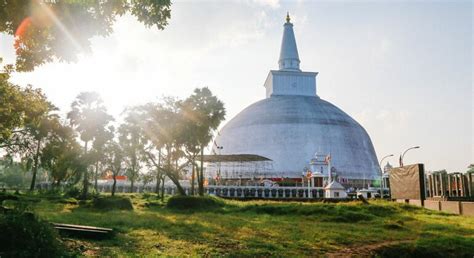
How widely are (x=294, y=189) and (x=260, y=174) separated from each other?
9.24m

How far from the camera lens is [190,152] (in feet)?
128

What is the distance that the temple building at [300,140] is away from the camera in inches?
2616

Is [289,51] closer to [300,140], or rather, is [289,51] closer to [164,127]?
A: [300,140]

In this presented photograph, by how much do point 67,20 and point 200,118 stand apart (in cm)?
2652

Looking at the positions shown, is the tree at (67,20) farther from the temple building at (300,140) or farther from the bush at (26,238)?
the temple building at (300,140)

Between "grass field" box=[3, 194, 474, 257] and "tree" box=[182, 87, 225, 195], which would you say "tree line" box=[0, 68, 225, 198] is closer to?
"tree" box=[182, 87, 225, 195]

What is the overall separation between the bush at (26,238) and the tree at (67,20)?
4.93 metres

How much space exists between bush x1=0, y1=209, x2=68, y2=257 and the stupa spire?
81.5m

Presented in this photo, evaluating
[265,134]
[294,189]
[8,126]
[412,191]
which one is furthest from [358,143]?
[8,126]

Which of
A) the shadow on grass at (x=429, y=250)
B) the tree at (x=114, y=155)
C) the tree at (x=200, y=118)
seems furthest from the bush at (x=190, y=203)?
the shadow on grass at (x=429, y=250)

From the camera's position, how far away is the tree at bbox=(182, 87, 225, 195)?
35875 mm

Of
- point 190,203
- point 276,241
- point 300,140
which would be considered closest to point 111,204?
point 190,203

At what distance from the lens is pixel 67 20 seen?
10.2 metres

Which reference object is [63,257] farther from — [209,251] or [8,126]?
[8,126]
